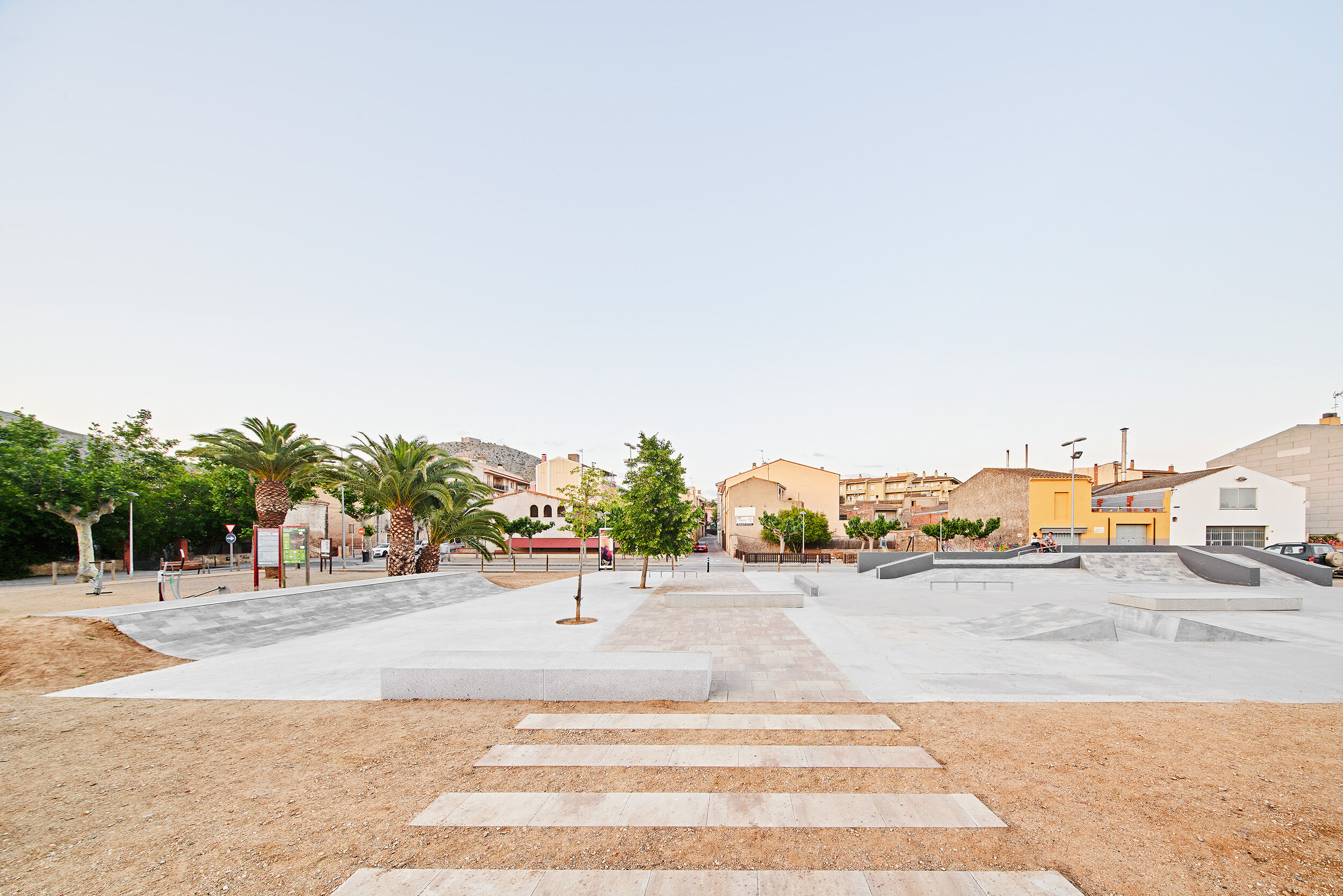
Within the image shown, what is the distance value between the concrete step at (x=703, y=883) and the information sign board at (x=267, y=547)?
55.6 ft

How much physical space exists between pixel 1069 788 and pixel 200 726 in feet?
31.3

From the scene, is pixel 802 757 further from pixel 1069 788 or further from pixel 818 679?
pixel 818 679

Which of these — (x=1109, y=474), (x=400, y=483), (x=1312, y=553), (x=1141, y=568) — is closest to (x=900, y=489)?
(x=1109, y=474)

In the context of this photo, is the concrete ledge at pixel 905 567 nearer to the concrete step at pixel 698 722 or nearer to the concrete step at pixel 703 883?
the concrete step at pixel 698 722

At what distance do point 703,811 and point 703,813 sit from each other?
0.05m

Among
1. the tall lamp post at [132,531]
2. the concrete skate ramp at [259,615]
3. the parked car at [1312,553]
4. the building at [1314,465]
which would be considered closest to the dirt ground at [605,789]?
Result: the concrete skate ramp at [259,615]

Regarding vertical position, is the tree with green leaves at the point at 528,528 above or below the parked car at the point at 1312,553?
below

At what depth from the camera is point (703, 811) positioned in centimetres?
448

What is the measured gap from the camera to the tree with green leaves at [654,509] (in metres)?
20.3

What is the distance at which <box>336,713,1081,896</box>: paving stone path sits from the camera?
137 inches

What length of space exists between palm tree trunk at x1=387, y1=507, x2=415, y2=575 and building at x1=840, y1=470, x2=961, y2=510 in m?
81.9

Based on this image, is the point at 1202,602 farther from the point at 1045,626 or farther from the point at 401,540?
the point at 401,540

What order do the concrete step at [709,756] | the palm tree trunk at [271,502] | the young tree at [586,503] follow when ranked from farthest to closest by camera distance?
the palm tree trunk at [271,502] < the young tree at [586,503] < the concrete step at [709,756]

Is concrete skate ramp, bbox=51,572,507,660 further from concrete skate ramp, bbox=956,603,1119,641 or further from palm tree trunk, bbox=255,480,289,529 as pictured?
concrete skate ramp, bbox=956,603,1119,641
